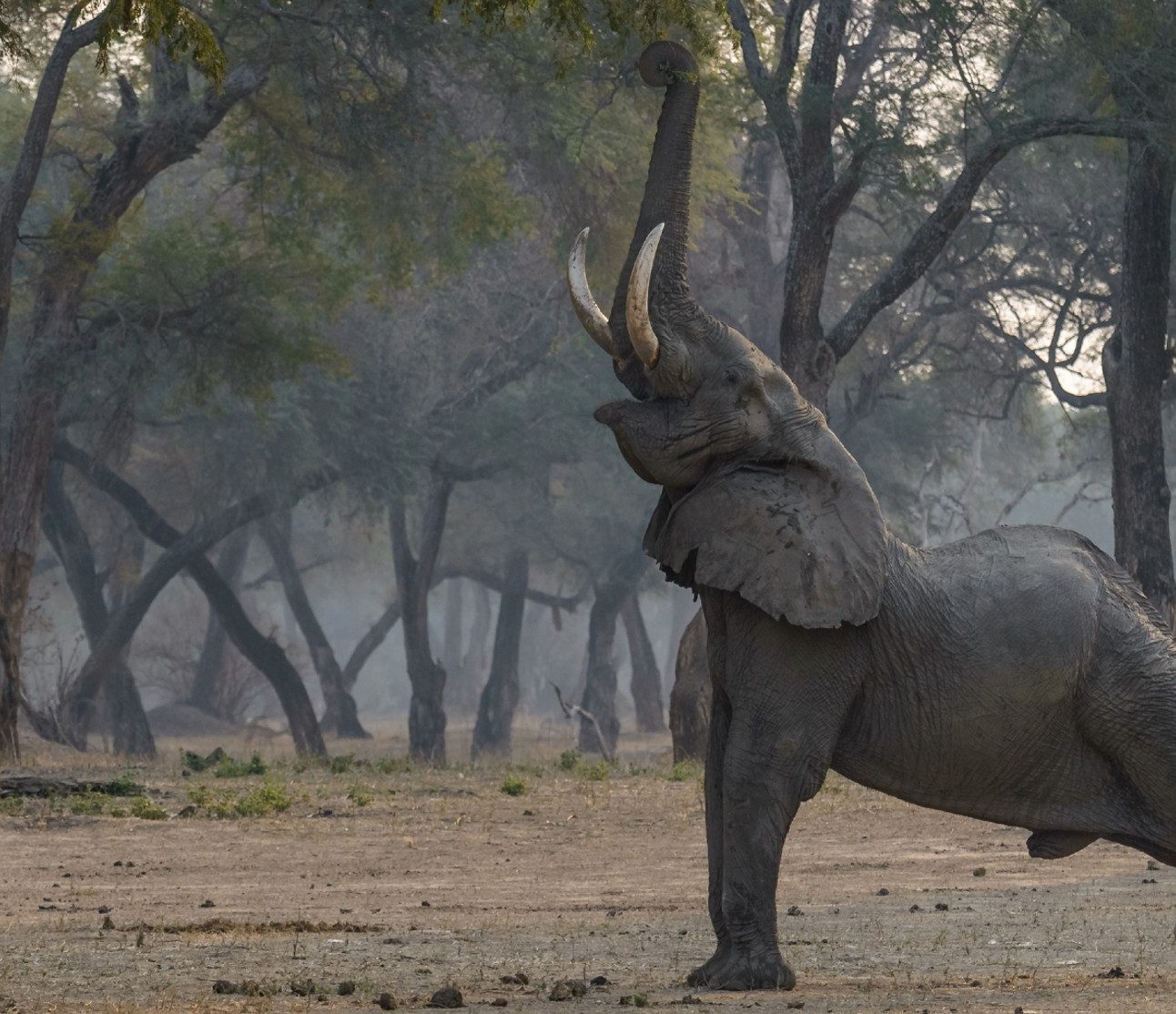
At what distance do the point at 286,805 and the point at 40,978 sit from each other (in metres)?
7.86

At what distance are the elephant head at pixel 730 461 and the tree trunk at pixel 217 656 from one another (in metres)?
39.5

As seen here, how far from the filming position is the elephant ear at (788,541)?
25.2ft

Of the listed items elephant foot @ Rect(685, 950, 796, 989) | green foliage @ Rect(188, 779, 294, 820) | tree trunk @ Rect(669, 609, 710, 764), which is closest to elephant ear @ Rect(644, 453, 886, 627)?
elephant foot @ Rect(685, 950, 796, 989)

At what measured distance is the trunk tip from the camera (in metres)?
8.95

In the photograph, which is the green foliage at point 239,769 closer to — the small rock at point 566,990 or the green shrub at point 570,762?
the green shrub at point 570,762

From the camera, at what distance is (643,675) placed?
4781 centimetres

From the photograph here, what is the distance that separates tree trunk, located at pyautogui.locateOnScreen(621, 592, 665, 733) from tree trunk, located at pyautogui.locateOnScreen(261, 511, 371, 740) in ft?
22.4

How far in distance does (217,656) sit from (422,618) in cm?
1111

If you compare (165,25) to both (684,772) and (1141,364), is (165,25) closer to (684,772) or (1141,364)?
(684,772)

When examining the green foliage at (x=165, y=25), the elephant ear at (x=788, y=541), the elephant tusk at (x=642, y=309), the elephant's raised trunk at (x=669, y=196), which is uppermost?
the green foliage at (x=165, y=25)

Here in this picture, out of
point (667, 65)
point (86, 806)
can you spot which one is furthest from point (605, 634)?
point (667, 65)

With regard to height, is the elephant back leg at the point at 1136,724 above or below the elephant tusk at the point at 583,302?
below

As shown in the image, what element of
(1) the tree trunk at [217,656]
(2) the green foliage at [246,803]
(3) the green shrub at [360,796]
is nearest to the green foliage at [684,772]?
(3) the green shrub at [360,796]

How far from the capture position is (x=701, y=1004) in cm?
703
